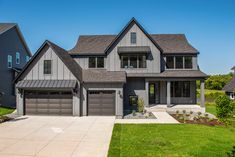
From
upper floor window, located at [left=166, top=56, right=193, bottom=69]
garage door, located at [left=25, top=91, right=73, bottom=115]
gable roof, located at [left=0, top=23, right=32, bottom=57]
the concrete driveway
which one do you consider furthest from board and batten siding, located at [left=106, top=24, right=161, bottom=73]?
gable roof, located at [left=0, top=23, right=32, bottom=57]

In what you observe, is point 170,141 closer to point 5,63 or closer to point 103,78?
point 103,78

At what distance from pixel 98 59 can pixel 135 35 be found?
17.9 ft

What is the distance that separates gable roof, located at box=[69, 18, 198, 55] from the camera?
68.6 feet

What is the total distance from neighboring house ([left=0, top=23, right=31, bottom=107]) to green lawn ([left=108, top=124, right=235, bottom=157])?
17.9 m

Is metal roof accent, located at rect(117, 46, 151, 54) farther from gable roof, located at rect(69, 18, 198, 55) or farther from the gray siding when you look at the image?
the gray siding

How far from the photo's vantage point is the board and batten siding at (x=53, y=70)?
1673 centimetres

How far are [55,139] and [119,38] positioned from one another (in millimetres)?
14375

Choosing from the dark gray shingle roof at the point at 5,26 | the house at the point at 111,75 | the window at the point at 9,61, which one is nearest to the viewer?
the house at the point at 111,75

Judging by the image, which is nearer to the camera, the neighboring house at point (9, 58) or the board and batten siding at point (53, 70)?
the board and batten siding at point (53, 70)

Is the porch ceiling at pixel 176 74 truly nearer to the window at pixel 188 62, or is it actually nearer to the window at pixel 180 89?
the window at pixel 188 62

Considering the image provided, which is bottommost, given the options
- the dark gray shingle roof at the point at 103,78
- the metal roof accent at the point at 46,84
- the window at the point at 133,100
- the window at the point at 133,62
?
the window at the point at 133,100

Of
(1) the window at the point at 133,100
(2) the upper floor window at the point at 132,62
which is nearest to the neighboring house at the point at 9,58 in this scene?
(2) the upper floor window at the point at 132,62

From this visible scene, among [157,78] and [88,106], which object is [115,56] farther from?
[88,106]

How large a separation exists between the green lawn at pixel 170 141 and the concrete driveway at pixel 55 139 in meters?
0.87
